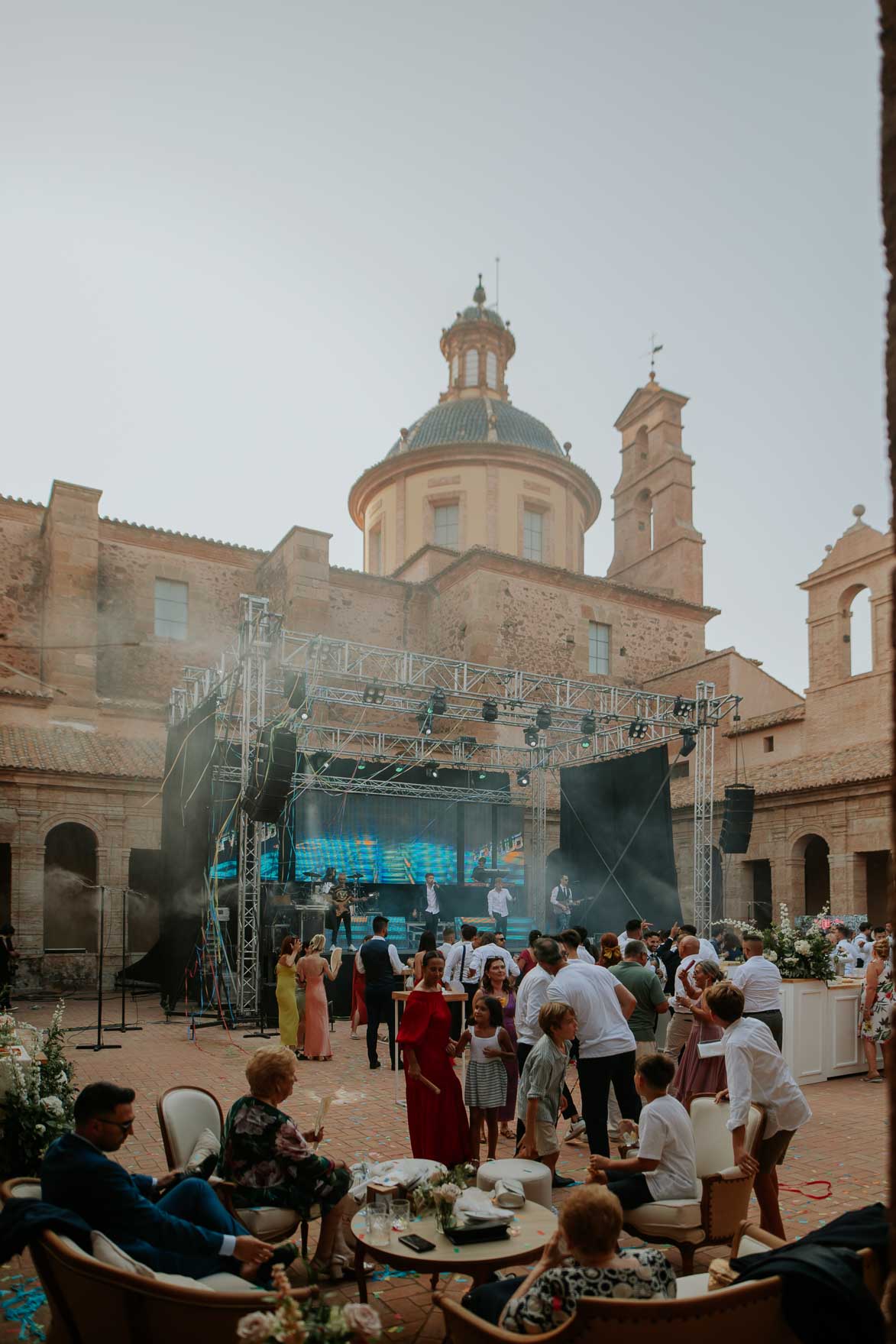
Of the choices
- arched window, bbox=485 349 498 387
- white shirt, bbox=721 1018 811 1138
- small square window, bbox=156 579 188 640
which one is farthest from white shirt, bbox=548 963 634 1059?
arched window, bbox=485 349 498 387

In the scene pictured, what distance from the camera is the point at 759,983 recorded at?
763 cm

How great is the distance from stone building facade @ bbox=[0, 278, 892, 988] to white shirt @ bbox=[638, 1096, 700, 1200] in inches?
547

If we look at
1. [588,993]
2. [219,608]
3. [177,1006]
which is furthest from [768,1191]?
[219,608]

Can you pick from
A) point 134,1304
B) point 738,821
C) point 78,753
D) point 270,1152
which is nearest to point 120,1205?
point 134,1304

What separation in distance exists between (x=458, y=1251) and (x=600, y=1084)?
2.44 meters

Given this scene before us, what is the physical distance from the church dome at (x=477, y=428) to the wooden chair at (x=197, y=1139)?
27.8 metres

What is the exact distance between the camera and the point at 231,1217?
4109 mm

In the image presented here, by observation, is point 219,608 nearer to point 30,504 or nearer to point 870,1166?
point 30,504

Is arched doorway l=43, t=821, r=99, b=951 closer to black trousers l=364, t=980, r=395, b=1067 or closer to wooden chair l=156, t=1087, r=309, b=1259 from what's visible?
black trousers l=364, t=980, r=395, b=1067

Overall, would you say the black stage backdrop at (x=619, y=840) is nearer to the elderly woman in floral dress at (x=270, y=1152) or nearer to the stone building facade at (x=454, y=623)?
the stone building facade at (x=454, y=623)

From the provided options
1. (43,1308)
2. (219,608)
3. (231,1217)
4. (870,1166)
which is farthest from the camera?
(219,608)

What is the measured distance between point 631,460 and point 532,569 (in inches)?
290

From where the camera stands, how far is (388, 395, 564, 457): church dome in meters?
31.9

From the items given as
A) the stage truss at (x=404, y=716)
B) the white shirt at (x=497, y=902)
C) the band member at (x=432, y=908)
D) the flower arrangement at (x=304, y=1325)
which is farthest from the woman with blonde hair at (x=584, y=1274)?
the band member at (x=432, y=908)
